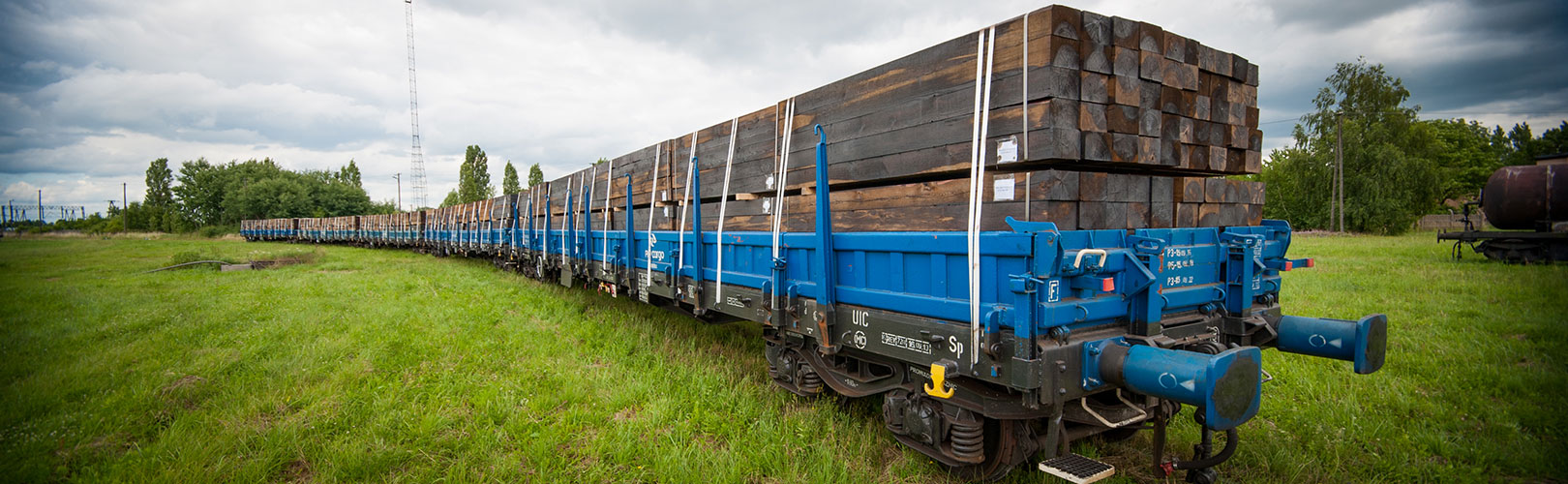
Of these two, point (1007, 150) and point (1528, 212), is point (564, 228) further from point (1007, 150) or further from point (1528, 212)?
point (1528, 212)

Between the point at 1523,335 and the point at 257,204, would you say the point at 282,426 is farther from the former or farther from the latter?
the point at 257,204

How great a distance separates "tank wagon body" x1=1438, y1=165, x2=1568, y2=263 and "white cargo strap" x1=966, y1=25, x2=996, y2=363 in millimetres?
18557

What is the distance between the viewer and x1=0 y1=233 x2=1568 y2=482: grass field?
13.5 ft

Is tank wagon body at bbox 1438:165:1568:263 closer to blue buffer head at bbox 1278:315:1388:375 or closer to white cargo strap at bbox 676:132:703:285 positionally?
blue buffer head at bbox 1278:315:1388:375

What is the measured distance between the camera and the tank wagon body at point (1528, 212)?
13508 mm

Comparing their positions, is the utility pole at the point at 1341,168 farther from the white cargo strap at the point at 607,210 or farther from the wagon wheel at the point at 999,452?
the wagon wheel at the point at 999,452

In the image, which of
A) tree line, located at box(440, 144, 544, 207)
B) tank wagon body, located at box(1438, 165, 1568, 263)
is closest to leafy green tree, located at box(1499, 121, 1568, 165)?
tank wagon body, located at box(1438, 165, 1568, 263)

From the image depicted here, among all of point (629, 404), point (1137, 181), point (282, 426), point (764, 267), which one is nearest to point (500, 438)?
point (629, 404)

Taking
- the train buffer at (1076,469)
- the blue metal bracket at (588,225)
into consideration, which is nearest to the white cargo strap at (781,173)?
the train buffer at (1076,469)

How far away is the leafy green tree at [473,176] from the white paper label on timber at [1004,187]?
2459 inches

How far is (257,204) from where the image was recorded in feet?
195

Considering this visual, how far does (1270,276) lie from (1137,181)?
5.35ft

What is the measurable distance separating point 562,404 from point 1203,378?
4756 mm

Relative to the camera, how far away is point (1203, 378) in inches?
103
